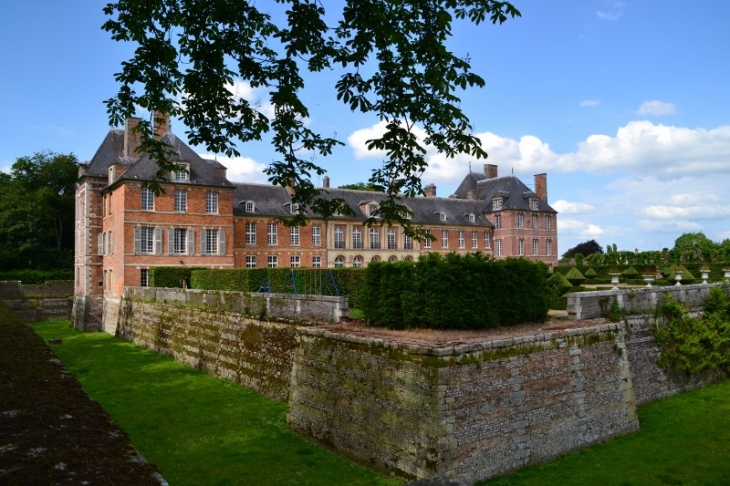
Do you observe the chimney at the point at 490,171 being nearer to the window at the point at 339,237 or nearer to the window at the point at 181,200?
the window at the point at 339,237

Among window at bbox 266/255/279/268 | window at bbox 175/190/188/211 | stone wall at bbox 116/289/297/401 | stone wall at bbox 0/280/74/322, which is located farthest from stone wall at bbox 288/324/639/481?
stone wall at bbox 0/280/74/322

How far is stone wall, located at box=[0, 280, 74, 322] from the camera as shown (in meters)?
35.8

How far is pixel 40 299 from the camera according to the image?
36719 mm

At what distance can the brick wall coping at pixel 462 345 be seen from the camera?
336 inches

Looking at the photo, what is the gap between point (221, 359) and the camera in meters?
16.4

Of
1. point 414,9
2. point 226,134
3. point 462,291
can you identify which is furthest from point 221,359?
point 414,9

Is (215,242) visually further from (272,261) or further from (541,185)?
(541,185)

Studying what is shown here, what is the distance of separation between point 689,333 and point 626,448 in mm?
5952

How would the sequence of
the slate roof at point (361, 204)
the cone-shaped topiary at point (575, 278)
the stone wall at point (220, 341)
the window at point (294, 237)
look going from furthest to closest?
the window at point (294, 237), the slate roof at point (361, 204), the cone-shaped topiary at point (575, 278), the stone wall at point (220, 341)

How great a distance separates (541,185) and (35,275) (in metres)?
43.3

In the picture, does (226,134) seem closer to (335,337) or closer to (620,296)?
(335,337)

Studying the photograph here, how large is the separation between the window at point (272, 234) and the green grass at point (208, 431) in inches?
748

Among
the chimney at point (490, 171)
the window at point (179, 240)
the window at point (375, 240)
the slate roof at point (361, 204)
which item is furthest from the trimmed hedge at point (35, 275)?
the chimney at point (490, 171)

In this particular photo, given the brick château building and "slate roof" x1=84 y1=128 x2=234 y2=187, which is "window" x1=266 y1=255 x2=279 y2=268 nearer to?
the brick château building
